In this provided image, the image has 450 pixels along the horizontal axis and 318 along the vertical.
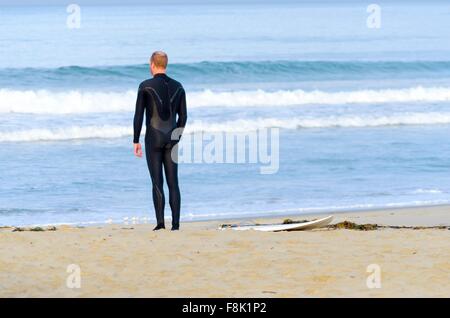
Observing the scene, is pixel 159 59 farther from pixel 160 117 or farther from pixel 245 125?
pixel 245 125

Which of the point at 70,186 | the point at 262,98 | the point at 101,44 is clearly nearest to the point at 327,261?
the point at 70,186

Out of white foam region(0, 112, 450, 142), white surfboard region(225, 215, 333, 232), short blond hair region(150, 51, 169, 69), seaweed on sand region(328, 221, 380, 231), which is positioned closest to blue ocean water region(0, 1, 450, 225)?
white foam region(0, 112, 450, 142)

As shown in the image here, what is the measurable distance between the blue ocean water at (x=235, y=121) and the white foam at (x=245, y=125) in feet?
0.16

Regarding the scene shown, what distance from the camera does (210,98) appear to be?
28.1m

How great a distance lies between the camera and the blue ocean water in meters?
12.8

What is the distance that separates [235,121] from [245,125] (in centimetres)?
40

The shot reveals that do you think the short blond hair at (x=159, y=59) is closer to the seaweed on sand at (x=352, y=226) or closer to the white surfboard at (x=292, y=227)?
the white surfboard at (x=292, y=227)

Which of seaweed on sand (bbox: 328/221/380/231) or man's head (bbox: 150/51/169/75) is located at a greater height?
man's head (bbox: 150/51/169/75)

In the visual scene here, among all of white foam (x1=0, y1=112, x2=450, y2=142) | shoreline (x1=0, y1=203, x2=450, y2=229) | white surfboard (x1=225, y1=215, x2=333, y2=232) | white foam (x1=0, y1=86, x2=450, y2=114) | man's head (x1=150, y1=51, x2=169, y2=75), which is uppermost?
white foam (x1=0, y1=86, x2=450, y2=114)

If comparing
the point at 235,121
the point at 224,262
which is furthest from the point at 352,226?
the point at 235,121

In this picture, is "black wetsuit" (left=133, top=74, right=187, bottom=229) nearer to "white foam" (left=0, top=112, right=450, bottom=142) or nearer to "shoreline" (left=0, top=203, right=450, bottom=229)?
"shoreline" (left=0, top=203, right=450, bottom=229)

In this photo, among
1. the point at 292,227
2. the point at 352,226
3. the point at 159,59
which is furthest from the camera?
the point at 352,226

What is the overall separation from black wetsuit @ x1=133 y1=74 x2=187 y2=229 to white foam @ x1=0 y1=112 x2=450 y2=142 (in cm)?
1079
